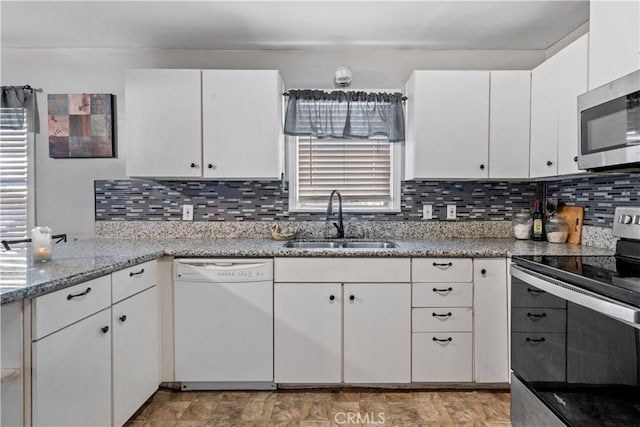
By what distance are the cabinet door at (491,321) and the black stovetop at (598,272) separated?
36 centimetres

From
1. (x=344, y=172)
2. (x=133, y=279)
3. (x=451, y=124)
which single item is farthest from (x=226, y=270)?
(x=451, y=124)

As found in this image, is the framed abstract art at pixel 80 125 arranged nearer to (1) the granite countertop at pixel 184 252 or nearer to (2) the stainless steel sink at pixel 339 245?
(1) the granite countertop at pixel 184 252

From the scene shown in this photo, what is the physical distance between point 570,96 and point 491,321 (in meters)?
1.30

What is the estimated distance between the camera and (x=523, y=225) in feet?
8.61

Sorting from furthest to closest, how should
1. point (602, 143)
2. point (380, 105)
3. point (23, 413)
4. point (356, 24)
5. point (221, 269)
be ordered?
1. point (380, 105)
2. point (356, 24)
3. point (221, 269)
4. point (602, 143)
5. point (23, 413)

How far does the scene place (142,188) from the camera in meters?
2.81

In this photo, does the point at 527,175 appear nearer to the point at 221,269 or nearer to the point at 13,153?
the point at 221,269

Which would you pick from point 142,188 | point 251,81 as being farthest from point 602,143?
point 142,188

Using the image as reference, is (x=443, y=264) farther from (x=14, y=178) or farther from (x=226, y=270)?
(x=14, y=178)

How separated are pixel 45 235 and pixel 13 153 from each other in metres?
1.50

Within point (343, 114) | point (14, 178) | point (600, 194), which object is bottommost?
point (600, 194)

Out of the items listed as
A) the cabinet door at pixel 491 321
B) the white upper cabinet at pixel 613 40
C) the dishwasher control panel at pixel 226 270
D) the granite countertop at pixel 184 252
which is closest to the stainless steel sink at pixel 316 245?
the granite countertop at pixel 184 252

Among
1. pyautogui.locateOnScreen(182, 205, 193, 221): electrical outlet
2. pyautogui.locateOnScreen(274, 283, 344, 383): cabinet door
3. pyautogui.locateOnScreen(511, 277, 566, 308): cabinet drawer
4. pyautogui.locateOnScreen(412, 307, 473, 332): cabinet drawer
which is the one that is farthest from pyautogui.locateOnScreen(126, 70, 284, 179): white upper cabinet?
pyautogui.locateOnScreen(511, 277, 566, 308): cabinet drawer

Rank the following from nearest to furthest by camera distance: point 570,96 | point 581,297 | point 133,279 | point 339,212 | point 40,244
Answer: point 581,297 → point 40,244 → point 133,279 → point 570,96 → point 339,212
